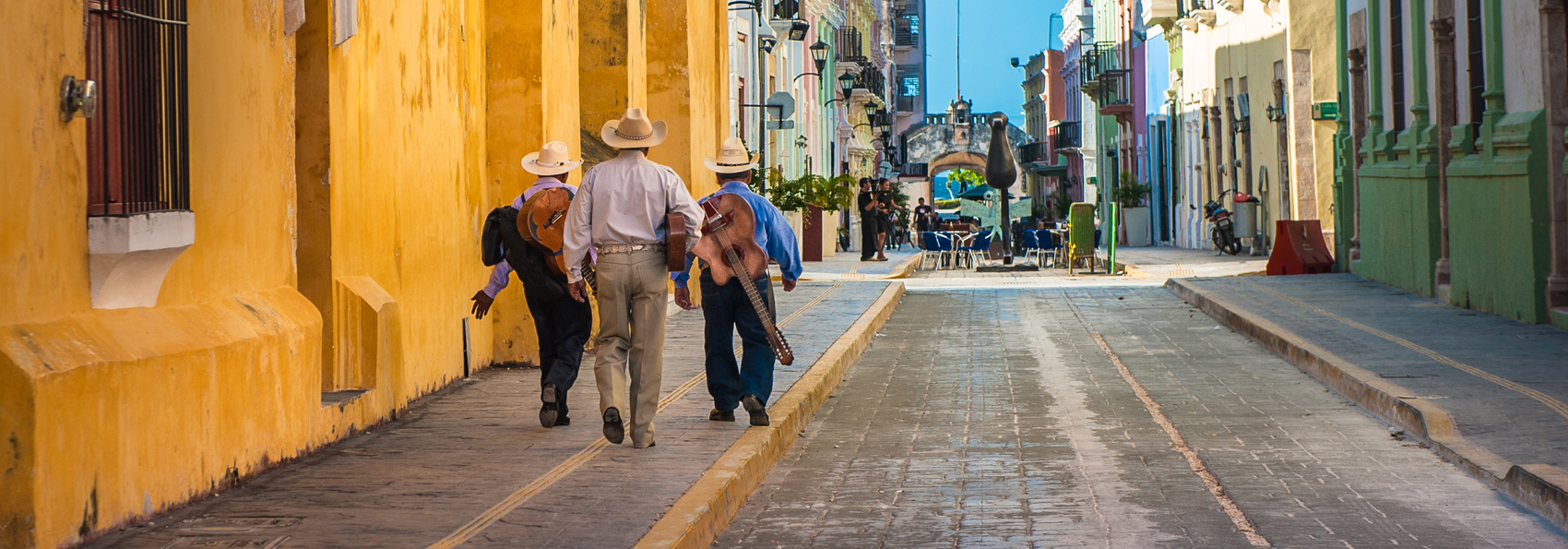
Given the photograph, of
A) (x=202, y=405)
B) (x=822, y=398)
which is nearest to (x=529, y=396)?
(x=822, y=398)

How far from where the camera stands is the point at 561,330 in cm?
888

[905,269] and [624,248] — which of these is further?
[905,269]

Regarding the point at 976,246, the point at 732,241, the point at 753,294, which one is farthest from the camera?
the point at 976,246

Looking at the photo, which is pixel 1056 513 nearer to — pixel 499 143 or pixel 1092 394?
pixel 1092 394

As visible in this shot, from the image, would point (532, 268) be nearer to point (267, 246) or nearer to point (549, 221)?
point (549, 221)

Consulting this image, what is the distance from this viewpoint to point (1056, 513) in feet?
22.3

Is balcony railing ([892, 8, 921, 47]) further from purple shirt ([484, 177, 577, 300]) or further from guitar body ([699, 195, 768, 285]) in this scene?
guitar body ([699, 195, 768, 285])

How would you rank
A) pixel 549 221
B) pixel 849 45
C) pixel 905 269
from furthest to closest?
pixel 849 45 < pixel 905 269 < pixel 549 221

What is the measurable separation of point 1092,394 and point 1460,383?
226cm

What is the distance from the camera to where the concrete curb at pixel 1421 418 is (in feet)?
22.1

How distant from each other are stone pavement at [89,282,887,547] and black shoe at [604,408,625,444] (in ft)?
0.23

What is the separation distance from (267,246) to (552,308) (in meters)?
1.77

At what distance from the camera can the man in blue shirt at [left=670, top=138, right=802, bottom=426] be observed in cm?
873

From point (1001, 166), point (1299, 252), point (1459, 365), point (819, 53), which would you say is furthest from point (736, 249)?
point (819, 53)
